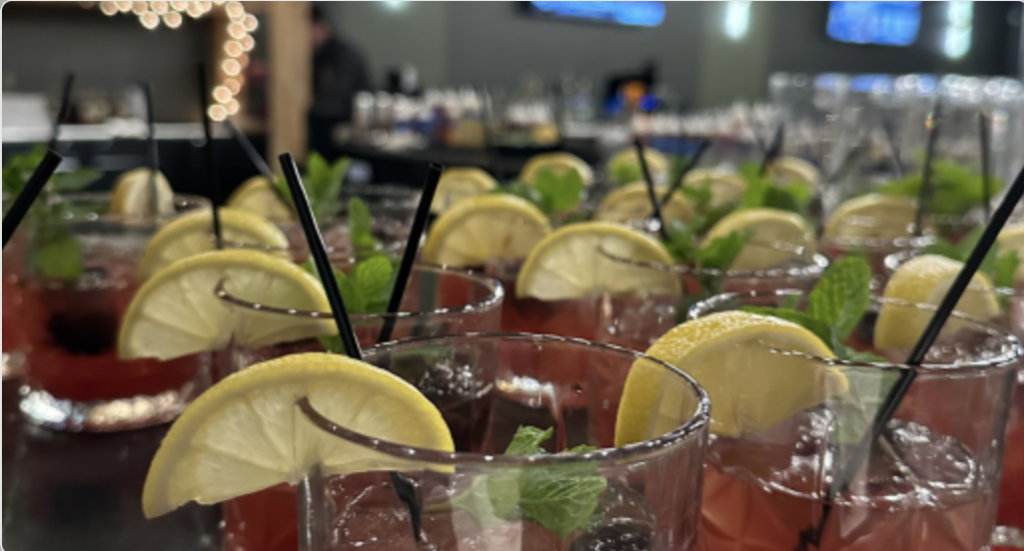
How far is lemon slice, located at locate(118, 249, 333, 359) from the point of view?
0.63 metres

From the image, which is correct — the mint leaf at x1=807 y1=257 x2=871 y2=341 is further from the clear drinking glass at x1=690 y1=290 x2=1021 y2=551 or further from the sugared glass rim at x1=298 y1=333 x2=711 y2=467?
the sugared glass rim at x1=298 y1=333 x2=711 y2=467

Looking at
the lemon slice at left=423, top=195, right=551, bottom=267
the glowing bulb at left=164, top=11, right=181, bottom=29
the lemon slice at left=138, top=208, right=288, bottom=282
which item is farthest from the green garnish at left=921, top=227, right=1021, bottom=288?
the glowing bulb at left=164, top=11, right=181, bottom=29

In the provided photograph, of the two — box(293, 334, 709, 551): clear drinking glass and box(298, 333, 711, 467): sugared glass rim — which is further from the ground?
box(298, 333, 711, 467): sugared glass rim

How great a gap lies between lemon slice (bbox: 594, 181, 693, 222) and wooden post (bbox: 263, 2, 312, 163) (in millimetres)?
3515

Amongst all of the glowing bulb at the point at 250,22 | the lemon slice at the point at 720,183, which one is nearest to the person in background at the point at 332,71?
the glowing bulb at the point at 250,22

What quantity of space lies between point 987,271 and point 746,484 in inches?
16.9

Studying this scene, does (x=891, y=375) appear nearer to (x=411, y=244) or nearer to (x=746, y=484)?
(x=746, y=484)

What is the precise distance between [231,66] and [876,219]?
3818mm

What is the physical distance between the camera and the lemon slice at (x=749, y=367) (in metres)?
0.49

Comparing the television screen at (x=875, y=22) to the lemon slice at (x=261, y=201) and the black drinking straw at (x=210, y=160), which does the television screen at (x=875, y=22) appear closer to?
the lemon slice at (x=261, y=201)

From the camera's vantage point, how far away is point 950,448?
20.6 inches

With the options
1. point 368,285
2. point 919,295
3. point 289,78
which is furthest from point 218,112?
point 919,295

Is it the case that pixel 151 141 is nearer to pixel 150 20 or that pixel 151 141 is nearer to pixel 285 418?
pixel 285 418

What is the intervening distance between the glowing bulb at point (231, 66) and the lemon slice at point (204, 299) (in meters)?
4.04
